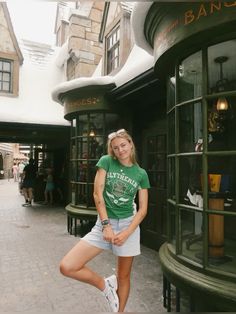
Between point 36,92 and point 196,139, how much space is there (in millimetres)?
9041

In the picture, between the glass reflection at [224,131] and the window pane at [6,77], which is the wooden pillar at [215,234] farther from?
the window pane at [6,77]

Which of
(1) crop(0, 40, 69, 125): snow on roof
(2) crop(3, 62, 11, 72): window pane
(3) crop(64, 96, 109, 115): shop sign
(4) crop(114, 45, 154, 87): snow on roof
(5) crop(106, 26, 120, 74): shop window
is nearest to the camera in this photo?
(4) crop(114, 45, 154, 87): snow on roof

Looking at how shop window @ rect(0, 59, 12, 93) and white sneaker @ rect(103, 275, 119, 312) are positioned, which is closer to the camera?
white sneaker @ rect(103, 275, 119, 312)

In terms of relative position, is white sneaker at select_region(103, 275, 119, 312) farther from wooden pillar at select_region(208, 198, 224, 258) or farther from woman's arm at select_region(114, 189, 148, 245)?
wooden pillar at select_region(208, 198, 224, 258)

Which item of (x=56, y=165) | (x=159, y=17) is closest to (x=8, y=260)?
(x=159, y=17)

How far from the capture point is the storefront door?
5438 millimetres

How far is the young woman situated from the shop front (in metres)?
0.61

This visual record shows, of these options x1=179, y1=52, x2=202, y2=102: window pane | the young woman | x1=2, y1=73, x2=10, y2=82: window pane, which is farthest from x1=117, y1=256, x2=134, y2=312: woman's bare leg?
Answer: x1=2, y1=73, x2=10, y2=82: window pane

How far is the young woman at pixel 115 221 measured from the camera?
97.6 inches

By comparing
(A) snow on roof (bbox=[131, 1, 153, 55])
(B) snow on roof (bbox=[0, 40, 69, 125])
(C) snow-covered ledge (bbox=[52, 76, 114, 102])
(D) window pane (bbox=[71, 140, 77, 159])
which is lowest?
(D) window pane (bbox=[71, 140, 77, 159])

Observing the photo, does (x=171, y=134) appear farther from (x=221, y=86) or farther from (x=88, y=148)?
(x=88, y=148)

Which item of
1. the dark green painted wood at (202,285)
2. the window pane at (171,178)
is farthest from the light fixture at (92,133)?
the dark green painted wood at (202,285)

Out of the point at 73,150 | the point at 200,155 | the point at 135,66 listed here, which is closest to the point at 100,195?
the point at 200,155

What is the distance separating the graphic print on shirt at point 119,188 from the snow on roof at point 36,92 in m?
7.93
